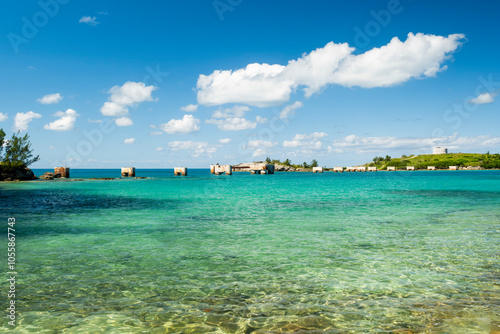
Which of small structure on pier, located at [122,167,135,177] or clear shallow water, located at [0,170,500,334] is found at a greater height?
small structure on pier, located at [122,167,135,177]

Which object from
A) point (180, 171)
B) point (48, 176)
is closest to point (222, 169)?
point (180, 171)

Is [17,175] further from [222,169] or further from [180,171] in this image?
[222,169]

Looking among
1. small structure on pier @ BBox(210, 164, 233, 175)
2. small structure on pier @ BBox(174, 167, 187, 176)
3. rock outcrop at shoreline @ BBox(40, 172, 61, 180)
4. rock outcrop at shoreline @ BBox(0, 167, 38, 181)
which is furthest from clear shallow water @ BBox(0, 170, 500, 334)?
small structure on pier @ BBox(210, 164, 233, 175)

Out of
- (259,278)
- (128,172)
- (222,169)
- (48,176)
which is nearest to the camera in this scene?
(259,278)

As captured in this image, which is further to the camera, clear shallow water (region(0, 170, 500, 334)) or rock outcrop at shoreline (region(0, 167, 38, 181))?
rock outcrop at shoreline (region(0, 167, 38, 181))

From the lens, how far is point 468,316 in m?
7.76

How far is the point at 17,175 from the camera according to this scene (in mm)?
82562

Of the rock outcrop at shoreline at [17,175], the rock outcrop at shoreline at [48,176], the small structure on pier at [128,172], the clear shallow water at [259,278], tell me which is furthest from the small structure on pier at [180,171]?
the clear shallow water at [259,278]

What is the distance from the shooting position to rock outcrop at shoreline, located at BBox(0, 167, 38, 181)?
79.5 meters

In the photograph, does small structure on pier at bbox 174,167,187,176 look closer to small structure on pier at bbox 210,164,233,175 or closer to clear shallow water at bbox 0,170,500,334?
small structure on pier at bbox 210,164,233,175

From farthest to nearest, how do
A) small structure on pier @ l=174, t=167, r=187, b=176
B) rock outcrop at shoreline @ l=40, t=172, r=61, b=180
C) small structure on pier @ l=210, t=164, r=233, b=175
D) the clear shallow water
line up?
small structure on pier @ l=210, t=164, r=233, b=175, small structure on pier @ l=174, t=167, r=187, b=176, rock outcrop at shoreline @ l=40, t=172, r=61, b=180, the clear shallow water

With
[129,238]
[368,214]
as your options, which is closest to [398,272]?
[129,238]

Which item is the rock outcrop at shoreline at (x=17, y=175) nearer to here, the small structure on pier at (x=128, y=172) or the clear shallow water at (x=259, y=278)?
the small structure on pier at (x=128, y=172)

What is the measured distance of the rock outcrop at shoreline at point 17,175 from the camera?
7952 cm
